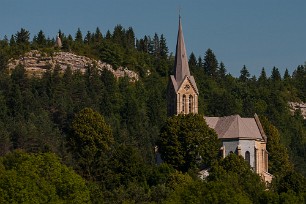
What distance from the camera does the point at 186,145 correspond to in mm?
104625

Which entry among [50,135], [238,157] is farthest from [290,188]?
[50,135]

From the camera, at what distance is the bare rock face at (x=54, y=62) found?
173 metres

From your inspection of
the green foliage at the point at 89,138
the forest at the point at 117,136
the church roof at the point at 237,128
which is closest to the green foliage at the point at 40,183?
the forest at the point at 117,136

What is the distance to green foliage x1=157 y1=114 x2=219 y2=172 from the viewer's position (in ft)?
341

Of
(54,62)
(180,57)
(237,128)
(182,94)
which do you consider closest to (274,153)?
(237,128)

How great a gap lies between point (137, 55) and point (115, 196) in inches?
4382

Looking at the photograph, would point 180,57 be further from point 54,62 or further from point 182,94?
point 54,62

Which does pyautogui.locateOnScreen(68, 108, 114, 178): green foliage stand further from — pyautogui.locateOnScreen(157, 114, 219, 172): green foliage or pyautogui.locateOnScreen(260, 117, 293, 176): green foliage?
pyautogui.locateOnScreen(260, 117, 293, 176): green foliage

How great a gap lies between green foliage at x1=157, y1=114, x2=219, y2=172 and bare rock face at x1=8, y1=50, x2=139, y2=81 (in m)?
67.7

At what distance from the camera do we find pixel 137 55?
194m

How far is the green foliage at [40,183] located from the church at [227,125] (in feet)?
108

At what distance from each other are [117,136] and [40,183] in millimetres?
61039

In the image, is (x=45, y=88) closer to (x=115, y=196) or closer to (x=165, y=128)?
(x=165, y=128)

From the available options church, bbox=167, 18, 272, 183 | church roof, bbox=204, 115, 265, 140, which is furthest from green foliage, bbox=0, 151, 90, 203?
church roof, bbox=204, 115, 265, 140
